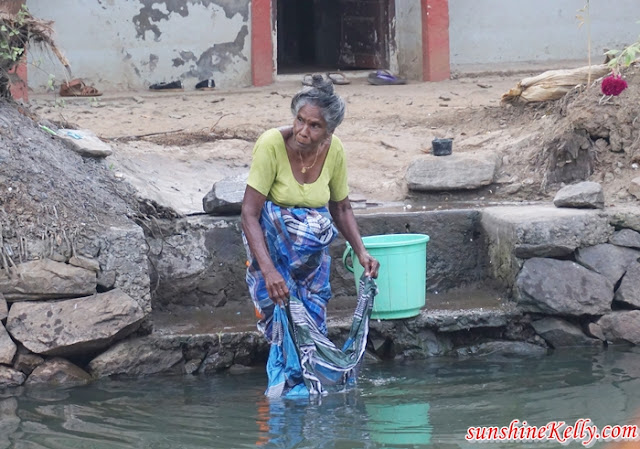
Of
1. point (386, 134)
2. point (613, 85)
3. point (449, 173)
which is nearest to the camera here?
point (613, 85)

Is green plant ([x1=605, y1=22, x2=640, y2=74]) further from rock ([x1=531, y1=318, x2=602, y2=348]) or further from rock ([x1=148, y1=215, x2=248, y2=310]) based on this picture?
rock ([x1=148, y1=215, x2=248, y2=310])

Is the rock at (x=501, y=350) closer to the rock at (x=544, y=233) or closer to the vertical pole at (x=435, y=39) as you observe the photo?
the rock at (x=544, y=233)

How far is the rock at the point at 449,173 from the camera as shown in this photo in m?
7.54

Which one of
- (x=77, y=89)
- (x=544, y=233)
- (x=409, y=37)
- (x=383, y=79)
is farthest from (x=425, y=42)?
(x=544, y=233)

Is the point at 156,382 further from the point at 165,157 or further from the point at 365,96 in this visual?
the point at 365,96

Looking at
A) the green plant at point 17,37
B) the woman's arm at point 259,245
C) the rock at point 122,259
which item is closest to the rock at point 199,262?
the rock at point 122,259

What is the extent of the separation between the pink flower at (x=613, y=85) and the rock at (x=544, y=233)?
1259 millimetres

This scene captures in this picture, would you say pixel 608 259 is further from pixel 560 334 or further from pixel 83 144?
pixel 83 144

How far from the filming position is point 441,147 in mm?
7699

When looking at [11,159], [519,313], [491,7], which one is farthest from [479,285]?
[491,7]

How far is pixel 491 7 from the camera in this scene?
38.8 feet

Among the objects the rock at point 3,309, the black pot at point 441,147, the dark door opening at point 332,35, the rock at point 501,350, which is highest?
the dark door opening at point 332,35

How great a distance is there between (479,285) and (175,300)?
211 centimetres

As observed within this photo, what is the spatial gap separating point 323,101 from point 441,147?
3004mm
